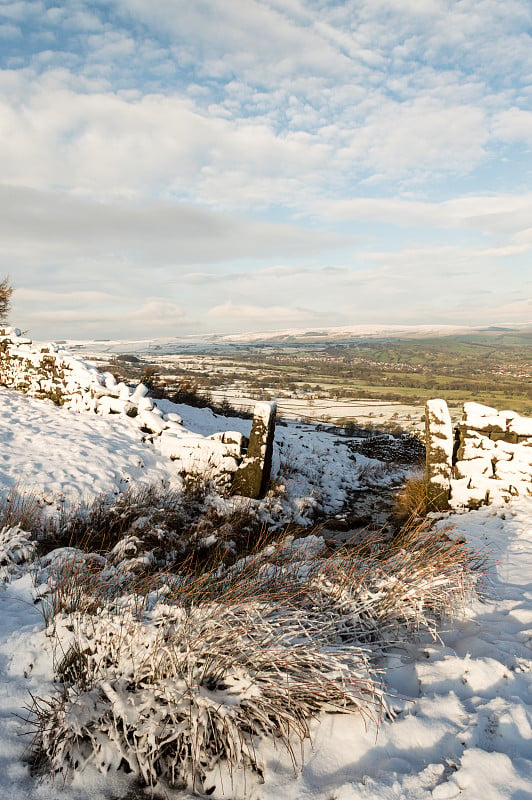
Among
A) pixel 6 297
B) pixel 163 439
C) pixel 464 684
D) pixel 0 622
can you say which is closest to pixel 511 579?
pixel 464 684

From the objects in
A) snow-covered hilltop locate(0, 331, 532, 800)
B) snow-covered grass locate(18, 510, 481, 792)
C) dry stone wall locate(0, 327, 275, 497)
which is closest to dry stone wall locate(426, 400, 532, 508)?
snow-covered hilltop locate(0, 331, 532, 800)

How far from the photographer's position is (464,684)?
2391mm

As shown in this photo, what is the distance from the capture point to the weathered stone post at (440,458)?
625 centimetres

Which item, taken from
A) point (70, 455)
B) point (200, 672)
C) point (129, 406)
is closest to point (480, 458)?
point (200, 672)

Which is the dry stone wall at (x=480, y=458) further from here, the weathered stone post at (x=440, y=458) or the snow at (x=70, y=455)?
the snow at (x=70, y=455)

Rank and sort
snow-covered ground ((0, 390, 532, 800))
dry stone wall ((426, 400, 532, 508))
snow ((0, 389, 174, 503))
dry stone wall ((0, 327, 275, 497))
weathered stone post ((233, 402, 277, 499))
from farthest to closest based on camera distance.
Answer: dry stone wall ((0, 327, 275, 497))
weathered stone post ((233, 402, 277, 499))
dry stone wall ((426, 400, 532, 508))
snow ((0, 389, 174, 503))
snow-covered ground ((0, 390, 532, 800))

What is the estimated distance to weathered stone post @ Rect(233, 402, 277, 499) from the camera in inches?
262

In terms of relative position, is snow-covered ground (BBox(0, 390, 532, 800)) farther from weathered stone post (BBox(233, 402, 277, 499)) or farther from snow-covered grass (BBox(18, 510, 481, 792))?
weathered stone post (BBox(233, 402, 277, 499))

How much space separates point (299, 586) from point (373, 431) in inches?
624

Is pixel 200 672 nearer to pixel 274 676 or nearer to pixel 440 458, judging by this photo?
pixel 274 676

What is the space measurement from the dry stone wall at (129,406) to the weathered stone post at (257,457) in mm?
16

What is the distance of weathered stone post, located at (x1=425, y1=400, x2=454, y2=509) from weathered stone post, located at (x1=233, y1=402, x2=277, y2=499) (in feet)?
8.01

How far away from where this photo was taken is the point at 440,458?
627 centimetres

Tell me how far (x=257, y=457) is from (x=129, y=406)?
284 centimetres
